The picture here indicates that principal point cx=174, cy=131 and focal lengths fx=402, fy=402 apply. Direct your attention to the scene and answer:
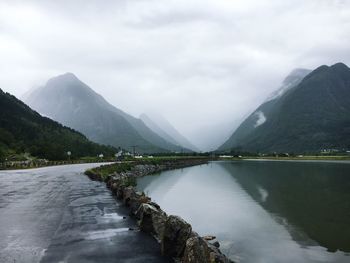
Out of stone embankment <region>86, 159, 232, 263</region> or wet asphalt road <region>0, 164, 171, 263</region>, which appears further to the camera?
wet asphalt road <region>0, 164, 171, 263</region>

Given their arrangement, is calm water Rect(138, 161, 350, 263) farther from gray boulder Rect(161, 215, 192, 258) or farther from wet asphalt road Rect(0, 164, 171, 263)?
wet asphalt road Rect(0, 164, 171, 263)

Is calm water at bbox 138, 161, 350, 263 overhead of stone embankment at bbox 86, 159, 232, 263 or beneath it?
beneath

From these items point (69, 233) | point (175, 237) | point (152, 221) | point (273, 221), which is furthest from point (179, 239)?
point (273, 221)

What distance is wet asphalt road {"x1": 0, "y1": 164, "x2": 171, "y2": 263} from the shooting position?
72.3ft

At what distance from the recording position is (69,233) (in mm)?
27375

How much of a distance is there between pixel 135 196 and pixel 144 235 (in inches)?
485

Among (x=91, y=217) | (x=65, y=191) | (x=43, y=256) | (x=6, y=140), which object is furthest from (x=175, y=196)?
(x=6, y=140)

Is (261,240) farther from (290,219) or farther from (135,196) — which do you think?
(135,196)

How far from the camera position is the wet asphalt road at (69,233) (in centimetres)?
2203

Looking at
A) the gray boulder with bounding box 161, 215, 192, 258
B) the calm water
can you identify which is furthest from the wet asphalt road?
the calm water

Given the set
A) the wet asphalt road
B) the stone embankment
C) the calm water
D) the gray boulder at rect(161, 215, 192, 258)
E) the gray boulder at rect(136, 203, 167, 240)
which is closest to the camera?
the stone embankment

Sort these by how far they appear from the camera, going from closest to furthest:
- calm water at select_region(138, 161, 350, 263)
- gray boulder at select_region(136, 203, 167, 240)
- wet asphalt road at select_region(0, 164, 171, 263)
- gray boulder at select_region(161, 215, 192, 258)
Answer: wet asphalt road at select_region(0, 164, 171, 263), gray boulder at select_region(161, 215, 192, 258), gray boulder at select_region(136, 203, 167, 240), calm water at select_region(138, 161, 350, 263)

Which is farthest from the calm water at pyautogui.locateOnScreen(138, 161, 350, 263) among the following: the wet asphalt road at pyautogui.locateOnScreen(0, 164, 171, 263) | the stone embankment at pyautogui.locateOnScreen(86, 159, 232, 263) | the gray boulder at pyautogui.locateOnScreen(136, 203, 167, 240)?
the wet asphalt road at pyautogui.locateOnScreen(0, 164, 171, 263)

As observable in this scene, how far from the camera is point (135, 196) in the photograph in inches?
1582
